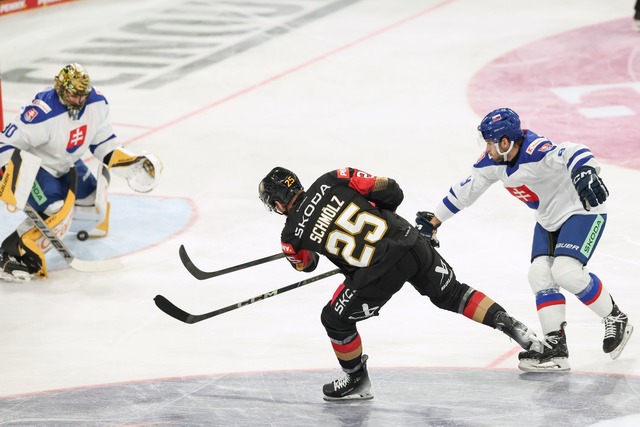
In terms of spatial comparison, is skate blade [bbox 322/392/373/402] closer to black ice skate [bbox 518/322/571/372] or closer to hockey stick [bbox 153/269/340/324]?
hockey stick [bbox 153/269/340/324]

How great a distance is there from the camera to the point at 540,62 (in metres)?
11.5

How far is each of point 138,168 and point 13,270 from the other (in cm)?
99

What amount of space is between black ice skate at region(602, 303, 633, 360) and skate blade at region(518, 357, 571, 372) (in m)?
0.24

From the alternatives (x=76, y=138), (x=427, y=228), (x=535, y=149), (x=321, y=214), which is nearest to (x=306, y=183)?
(x=76, y=138)

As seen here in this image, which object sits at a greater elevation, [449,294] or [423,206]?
[449,294]

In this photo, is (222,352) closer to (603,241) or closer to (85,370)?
(85,370)

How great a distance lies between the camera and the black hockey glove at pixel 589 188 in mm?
5199

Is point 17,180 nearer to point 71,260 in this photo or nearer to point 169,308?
point 71,260

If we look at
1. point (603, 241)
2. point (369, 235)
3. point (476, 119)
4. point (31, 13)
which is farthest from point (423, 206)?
point (31, 13)

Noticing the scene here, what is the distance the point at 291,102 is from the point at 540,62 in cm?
253

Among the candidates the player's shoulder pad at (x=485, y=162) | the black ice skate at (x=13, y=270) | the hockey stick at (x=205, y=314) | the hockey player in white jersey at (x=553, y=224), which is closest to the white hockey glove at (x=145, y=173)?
the black ice skate at (x=13, y=270)

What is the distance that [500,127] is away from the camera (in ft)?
17.9

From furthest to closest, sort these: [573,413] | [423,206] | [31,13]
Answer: [31,13]
[423,206]
[573,413]

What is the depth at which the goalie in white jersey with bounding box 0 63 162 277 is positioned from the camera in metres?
7.22
